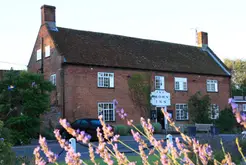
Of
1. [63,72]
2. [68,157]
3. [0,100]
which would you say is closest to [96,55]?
[63,72]

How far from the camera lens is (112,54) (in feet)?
108

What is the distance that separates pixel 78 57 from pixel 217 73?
15.9m

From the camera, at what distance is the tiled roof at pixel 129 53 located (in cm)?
3114

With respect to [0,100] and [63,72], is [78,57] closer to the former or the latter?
[63,72]

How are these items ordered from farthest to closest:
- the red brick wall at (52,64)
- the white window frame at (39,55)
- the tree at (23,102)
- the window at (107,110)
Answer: the white window frame at (39,55) → the window at (107,110) → the red brick wall at (52,64) → the tree at (23,102)

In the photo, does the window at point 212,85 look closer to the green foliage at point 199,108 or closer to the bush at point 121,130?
the green foliage at point 199,108

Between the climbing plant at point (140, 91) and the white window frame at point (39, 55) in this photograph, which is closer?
the climbing plant at point (140, 91)

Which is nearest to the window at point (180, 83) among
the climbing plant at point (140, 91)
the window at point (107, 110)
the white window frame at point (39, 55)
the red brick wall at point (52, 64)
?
the climbing plant at point (140, 91)

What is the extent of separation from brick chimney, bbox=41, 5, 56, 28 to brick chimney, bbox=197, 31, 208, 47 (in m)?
18.2

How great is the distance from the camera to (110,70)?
103ft

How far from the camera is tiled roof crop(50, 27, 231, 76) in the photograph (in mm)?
31141

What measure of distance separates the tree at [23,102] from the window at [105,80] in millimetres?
7319

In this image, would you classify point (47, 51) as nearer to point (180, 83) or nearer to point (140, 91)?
point (140, 91)

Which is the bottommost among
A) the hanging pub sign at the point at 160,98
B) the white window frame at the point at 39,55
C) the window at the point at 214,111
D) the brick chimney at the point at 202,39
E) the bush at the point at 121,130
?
the bush at the point at 121,130
